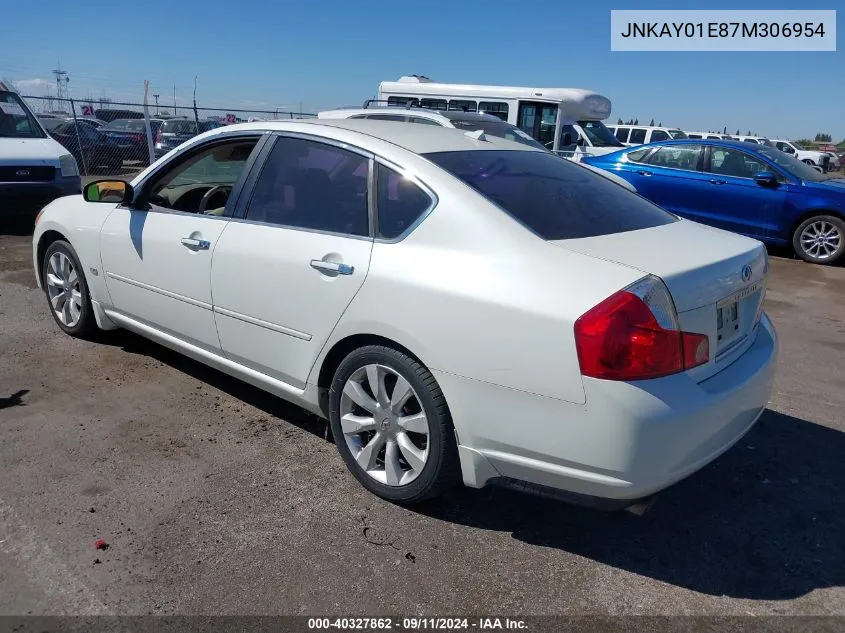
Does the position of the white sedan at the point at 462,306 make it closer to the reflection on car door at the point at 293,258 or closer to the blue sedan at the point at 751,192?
the reflection on car door at the point at 293,258

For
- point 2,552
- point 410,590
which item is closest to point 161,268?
point 2,552

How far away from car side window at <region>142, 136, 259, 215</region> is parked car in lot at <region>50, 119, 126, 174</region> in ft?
49.6

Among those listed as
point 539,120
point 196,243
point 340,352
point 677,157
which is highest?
point 539,120

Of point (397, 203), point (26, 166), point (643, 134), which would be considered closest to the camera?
point (397, 203)

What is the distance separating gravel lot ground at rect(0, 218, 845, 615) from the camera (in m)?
2.47

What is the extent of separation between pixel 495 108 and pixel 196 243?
1375 centimetres

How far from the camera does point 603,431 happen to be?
233cm

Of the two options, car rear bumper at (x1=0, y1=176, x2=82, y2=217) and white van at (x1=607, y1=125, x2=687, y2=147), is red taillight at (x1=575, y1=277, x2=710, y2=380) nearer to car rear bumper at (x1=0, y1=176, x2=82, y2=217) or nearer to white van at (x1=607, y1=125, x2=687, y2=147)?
car rear bumper at (x1=0, y1=176, x2=82, y2=217)

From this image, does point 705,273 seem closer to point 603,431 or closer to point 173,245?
point 603,431

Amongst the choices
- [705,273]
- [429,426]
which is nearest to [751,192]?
[705,273]

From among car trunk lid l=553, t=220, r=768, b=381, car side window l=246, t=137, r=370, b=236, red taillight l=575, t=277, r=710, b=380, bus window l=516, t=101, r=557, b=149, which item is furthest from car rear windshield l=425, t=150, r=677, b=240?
bus window l=516, t=101, r=557, b=149

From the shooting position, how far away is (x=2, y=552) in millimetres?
2605

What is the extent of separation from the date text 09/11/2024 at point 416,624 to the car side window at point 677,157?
9279mm

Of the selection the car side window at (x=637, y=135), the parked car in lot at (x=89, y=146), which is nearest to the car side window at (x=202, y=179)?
the parked car in lot at (x=89, y=146)
